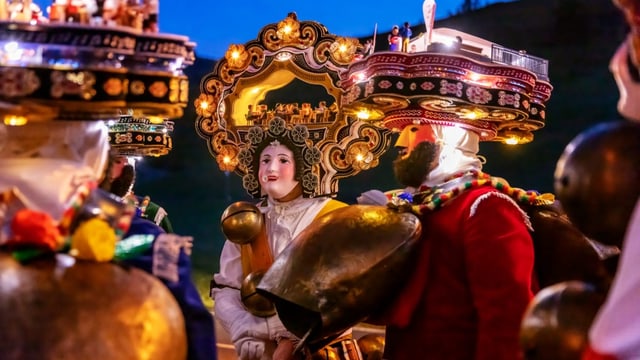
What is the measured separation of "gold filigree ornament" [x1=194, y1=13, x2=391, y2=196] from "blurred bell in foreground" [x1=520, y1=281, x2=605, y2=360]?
189 centimetres

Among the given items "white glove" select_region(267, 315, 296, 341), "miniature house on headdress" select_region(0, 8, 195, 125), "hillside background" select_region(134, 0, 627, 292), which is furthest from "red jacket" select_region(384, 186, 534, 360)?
"hillside background" select_region(134, 0, 627, 292)

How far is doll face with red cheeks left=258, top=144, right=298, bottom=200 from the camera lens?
3293mm

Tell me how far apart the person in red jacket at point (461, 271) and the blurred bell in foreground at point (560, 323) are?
0.61m

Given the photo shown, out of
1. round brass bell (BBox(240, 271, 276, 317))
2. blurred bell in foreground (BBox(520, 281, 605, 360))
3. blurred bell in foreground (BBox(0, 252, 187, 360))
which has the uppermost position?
blurred bell in foreground (BBox(520, 281, 605, 360))

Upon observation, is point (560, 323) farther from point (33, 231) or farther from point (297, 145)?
point (297, 145)

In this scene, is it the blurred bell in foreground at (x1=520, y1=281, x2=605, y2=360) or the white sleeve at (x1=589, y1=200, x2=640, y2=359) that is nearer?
the white sleeve at (x1=589, y1=200, x2=640, y2=359)

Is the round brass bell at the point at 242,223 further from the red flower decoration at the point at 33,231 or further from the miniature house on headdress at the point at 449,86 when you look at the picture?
the red flower decoration at the point at 33,231

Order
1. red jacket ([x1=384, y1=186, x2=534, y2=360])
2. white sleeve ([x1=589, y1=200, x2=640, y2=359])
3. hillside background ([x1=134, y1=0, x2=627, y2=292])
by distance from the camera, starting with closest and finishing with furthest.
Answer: white sleeve ([x1=589, y1=200, x2=640, y2=359]) < red jacket ([x1=384, y1=186, x2=534, y2=360]) < hillside background ([x1=134, y1=0, x2=627, y2=292])

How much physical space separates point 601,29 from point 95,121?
435 centimetres

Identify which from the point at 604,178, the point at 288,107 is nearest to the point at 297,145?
the point at 288,107

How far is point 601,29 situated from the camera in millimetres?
5516

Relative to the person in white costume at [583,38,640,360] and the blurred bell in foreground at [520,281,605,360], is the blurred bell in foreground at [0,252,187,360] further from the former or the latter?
the person in white costume at [583,38,640,360]

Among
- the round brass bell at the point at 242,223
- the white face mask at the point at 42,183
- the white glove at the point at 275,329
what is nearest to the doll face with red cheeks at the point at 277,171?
the round brass bell at the point at 242,223

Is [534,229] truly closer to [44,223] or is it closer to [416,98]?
[416,98]
